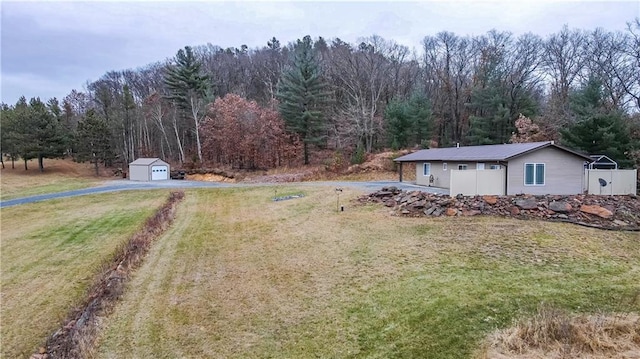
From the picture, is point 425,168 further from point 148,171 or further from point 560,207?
point 148,171

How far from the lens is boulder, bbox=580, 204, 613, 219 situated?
14.3 m

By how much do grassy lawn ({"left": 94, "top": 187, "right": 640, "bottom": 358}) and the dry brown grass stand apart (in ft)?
1.63

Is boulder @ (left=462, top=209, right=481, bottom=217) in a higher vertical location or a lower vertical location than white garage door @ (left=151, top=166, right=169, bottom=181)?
lower

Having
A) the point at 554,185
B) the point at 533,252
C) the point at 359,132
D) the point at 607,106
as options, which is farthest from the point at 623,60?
the point at 533,252

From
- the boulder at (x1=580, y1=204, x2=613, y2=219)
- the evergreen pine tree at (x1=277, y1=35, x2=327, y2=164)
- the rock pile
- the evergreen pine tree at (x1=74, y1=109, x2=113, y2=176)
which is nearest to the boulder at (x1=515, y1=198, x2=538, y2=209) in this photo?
the rock pile

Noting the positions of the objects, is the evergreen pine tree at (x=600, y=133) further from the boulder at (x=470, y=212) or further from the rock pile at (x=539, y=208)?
the boulder at (x=470, y=212)

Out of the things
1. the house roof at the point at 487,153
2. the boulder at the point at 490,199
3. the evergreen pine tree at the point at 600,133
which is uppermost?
the evergreen pine tree at the point at 600,133

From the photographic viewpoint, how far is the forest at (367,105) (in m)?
30.6

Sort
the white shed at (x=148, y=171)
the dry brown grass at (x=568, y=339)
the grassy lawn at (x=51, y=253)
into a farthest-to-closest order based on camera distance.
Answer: the white shed at (x=148, y=171) → the grassy lawn at (x=51, y=253) → the dry brown grass at (x=568, y=339)

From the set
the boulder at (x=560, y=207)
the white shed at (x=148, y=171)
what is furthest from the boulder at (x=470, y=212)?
the white shed at (x=148, y=171)

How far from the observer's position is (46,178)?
38.7 metres

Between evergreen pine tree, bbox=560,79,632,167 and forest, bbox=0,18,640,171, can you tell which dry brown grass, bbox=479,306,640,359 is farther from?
forest, bbox=0,18,640,171

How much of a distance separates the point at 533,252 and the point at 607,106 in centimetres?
2332

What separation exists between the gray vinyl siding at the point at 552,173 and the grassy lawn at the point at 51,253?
699 inches
